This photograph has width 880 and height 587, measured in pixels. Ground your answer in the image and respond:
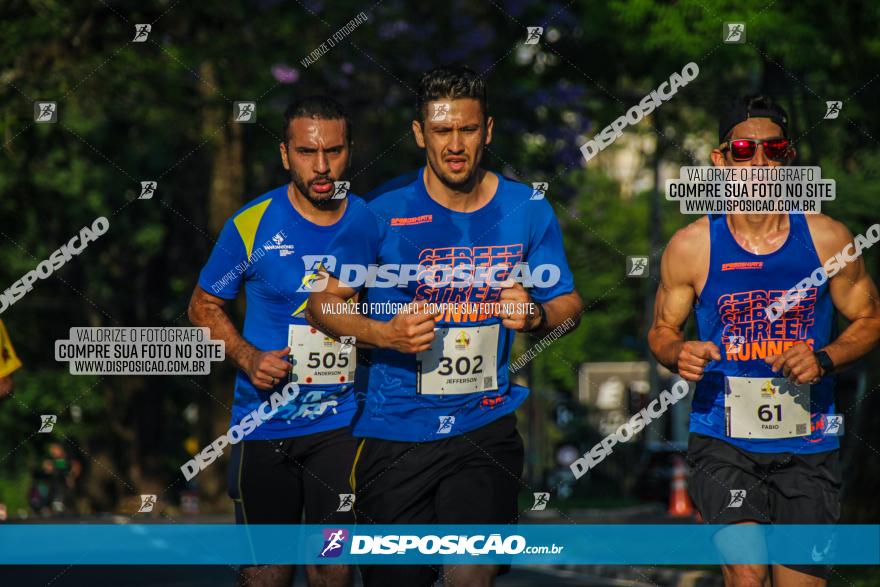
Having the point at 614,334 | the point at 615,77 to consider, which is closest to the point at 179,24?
the point at 615,77

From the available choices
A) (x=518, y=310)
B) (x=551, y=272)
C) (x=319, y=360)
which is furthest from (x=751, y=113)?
(x=319, y=360)

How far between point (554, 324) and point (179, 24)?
1556cm

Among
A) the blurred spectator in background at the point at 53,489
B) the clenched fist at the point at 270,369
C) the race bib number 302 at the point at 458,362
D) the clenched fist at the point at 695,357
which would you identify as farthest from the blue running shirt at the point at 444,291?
the blurred spectator in background at the point at 53,489

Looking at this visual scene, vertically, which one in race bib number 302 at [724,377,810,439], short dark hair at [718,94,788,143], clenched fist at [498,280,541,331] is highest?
short dark hair at [718,94,788,143]

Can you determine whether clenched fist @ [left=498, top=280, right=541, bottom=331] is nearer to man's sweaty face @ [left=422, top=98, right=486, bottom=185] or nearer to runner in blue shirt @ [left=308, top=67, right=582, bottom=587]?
runner in blue shirt @ [left=308, top=67, right=582, bottom=587]

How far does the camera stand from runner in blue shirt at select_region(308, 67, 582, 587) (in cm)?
777

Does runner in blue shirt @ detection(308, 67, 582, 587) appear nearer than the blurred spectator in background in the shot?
Yes

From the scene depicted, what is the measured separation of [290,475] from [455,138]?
2.14 m

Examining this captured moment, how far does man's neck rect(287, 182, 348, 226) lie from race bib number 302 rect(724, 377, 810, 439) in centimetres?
242

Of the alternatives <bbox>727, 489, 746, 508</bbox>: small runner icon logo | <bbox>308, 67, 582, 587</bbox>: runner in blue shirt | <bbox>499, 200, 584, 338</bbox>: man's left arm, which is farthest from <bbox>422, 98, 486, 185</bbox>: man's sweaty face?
<bbox>727, 489, 746, 508</bbox>: small runner icon logo

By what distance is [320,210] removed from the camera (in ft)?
31.0

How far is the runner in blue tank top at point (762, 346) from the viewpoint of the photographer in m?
7.86

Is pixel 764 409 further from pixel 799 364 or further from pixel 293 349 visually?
pixel 293 349

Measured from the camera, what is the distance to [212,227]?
2580 cm
